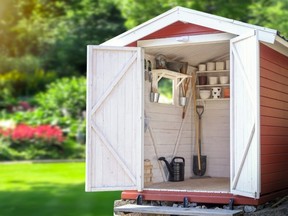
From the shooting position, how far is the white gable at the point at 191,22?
7.07m

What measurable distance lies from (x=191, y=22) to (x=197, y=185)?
2396 mm

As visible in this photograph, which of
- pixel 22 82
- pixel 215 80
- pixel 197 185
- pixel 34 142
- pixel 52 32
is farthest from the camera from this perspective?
pixel 52 32

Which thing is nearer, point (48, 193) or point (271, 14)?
point (48, 193)

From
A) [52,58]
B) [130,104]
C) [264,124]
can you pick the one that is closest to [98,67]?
[130,104]

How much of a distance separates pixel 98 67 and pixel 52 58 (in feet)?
69.9

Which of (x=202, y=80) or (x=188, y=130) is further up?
(x=202, y=80)

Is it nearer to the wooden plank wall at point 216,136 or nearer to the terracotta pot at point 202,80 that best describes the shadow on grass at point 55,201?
the wooden plank wall at point 216,136

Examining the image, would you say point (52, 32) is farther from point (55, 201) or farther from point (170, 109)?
point (170, 109)

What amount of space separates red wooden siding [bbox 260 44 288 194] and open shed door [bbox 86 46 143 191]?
166cm

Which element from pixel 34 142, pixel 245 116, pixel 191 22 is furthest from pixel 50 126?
pixel 245 116

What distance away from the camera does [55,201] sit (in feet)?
34.9

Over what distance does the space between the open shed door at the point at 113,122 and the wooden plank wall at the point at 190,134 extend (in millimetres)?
959

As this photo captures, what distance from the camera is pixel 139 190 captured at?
7.85 m

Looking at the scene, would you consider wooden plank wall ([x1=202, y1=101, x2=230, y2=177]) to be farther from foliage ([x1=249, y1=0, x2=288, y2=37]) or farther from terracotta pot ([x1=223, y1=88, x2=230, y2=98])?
foliage ([x1=249, y1=0, x2=288, y2=37])
